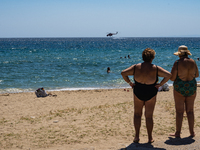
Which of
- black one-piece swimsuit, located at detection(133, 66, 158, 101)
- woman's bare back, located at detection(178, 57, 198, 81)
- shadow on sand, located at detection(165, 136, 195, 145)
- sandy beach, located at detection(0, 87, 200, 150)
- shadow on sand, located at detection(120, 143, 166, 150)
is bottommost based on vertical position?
sandy beach, located at detection(0, 87, 200, 150)

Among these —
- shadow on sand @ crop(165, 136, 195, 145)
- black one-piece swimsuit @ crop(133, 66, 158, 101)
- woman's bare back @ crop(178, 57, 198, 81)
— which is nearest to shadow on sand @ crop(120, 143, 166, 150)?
shadow on sand @ crop(165, 136, 195, 145)

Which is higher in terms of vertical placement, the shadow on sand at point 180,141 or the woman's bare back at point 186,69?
the woman's bare back at point 186,69

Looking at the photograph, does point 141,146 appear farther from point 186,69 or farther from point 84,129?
point 84,129

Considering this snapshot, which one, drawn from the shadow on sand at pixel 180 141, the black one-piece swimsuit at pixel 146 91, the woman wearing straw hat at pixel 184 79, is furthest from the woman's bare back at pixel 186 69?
the shadow on sand at pixel 180 141

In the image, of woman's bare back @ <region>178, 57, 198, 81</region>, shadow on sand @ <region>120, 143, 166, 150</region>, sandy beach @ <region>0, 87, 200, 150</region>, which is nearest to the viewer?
shadow on sand @ <region>120, 143, 166, 150</region>

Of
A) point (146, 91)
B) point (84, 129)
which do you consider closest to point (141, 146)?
point (146, 91)

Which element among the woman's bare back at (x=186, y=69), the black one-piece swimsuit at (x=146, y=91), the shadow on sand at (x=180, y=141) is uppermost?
the woman's bare back at (x=186, y=69)

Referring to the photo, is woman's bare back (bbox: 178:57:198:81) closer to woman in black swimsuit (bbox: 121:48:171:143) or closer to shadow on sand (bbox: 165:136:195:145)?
woman in black swimsuit (bbox: 121:48:171:143)

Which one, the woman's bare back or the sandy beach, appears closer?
the woman's bare back

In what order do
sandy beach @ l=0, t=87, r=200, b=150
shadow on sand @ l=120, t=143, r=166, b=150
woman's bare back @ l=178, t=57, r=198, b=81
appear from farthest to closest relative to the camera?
sandy beach @ l=0, t=87, r=200, b=150 → woman's bare back @ l=178, t=57, r=198, b=81 → shadow on sand @ l=120, t=143, r=166, b=150

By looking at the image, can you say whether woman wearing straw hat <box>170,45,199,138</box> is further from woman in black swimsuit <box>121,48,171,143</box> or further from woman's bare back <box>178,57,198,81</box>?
woman in black swimsuit <box>121,48,171,143</box>

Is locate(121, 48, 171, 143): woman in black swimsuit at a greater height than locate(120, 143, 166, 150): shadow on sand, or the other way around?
locate(121, 48, 171, 143): woman in black swimsuit

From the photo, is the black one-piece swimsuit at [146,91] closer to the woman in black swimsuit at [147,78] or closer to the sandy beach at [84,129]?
the woman in black swimsuit at [147,78]

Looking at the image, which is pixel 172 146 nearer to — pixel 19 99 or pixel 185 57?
pixel 185 57
